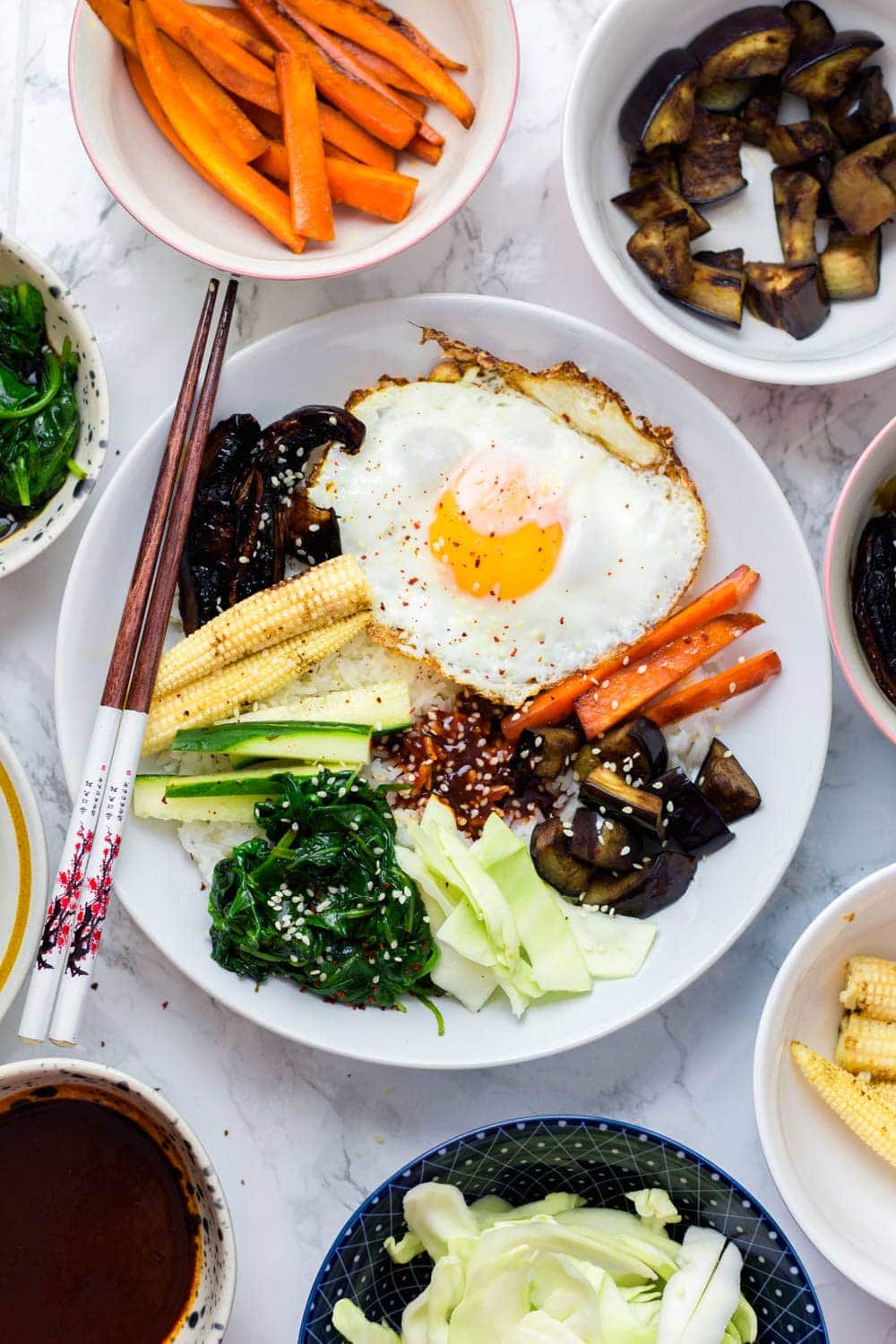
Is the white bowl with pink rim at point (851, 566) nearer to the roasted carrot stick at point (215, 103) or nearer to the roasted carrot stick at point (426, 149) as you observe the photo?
the roasted carrot stick at point (426, 149)

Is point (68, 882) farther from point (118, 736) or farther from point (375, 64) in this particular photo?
point (375, 64)

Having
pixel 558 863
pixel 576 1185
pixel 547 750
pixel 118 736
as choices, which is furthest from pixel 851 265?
pixel 576 1185

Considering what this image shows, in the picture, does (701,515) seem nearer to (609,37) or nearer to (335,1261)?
(609,37)

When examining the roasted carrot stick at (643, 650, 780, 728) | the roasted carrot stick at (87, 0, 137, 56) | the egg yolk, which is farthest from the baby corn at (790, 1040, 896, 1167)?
the roasted carrot stick at (87, 0, 137, 56)

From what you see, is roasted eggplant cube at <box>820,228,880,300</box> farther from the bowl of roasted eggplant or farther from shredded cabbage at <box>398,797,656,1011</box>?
shredded cabbage at <box>398,797,656,1011</box>

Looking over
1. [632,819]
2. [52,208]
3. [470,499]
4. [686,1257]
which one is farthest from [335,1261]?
[52,208]

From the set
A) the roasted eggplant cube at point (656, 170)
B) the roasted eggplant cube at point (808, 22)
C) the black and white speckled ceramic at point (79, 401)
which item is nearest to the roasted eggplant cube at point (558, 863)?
the black and white speckled ceramic at point (79, 401)
